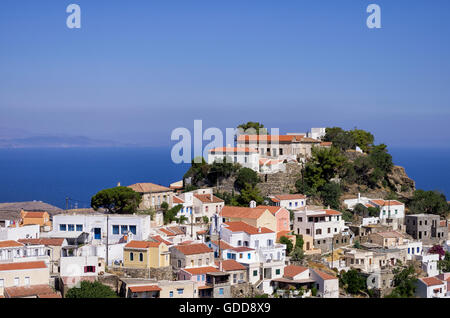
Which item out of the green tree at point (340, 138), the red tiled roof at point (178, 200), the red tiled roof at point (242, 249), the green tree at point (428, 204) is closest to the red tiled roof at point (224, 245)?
the red tiled roof at point (242, 249)

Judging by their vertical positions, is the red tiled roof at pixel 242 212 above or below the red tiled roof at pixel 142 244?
above

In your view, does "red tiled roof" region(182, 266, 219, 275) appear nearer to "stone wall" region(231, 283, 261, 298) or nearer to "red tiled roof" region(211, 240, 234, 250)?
"stone wall" region(231, 283, 261, 298)

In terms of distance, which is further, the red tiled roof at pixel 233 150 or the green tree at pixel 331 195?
the red tiled roof at pixel 233 150

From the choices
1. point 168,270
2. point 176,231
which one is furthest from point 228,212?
point 168,270

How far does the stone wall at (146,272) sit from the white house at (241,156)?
46.1 feet

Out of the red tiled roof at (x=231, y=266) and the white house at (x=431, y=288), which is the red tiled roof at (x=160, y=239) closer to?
the red tiled roof at (x=231, y=266)

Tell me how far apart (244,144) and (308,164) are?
510 cm

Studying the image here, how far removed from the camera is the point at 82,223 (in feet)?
90.7

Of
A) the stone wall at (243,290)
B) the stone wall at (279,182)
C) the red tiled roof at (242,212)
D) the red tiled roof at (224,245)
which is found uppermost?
the stone wall at (279,182)

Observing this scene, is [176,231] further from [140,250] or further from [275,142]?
[275,142]

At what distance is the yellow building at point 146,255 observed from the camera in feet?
78.6

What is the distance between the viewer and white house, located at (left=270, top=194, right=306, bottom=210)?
3288 centimetres
